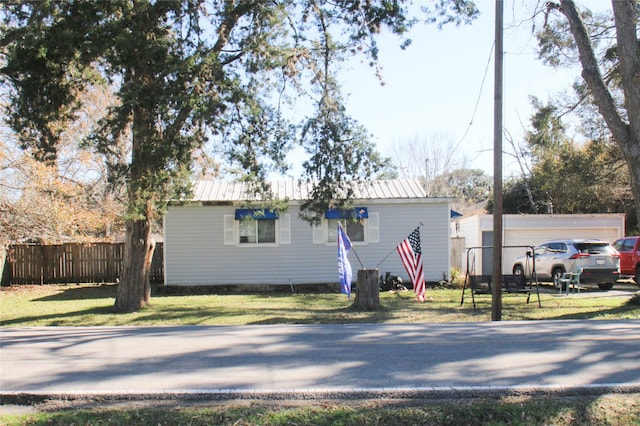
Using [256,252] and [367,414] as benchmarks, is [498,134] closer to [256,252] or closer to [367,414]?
[367,414]

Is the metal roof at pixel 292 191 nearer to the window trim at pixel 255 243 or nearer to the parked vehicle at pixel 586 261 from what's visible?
the window trim at pixel 255 243

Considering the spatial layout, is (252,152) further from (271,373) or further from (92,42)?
(271,373)

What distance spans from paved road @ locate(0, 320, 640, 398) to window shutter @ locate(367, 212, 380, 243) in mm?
10210

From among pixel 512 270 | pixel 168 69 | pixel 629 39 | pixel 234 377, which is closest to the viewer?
pixel 234 377

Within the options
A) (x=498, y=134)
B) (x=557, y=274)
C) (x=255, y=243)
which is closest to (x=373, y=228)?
(x=255, y=243)

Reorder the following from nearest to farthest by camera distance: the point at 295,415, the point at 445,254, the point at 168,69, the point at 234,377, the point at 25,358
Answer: the point at 295,415, the point at 234,377, the point at 25,358, the point at 168,69, the point at 445,254

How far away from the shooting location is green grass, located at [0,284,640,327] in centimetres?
1208

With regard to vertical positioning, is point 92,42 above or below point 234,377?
above


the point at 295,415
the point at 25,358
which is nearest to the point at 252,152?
the point at 25,358

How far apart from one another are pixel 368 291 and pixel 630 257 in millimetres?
12345

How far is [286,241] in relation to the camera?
20.5 meters

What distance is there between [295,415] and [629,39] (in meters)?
9.86

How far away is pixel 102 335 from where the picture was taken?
31.7 feet

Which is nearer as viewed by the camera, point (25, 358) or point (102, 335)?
point (25, 358)
